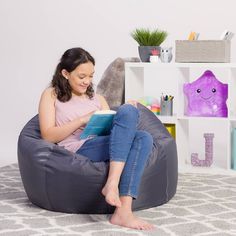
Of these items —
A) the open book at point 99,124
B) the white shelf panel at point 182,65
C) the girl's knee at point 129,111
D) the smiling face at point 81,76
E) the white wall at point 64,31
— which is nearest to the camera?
the girl's knee at point 129,111

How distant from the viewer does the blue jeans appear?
317cm

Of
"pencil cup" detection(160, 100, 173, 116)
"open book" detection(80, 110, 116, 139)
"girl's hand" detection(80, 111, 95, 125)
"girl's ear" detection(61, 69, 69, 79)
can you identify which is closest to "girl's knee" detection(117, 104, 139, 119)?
"open book" detection(80, 110, 116, 139)

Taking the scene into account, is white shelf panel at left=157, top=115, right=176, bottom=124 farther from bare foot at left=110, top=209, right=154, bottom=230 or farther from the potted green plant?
bare foot at left=110, top=209, right=154, bottom=230

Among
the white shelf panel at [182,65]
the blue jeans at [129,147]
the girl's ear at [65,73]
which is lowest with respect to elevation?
the blue jeans at [129,147]

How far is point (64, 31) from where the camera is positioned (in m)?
5.85

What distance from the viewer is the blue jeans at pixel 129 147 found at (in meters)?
3.17

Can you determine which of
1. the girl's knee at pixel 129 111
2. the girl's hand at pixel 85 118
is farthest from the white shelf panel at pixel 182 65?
the girl's knee at pixel 129 111

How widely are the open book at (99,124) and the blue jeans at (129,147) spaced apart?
134 mm

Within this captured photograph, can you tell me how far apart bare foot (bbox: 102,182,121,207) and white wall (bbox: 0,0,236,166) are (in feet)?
8.18

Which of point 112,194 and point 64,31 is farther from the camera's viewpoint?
point 64,31

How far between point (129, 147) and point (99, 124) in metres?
0.32

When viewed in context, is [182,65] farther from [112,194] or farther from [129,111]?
[112,194]

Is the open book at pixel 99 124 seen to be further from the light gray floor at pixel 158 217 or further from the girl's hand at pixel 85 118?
the light gray floor at pixel 158 217

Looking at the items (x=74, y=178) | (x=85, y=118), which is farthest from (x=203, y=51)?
(x=74, y=178)
